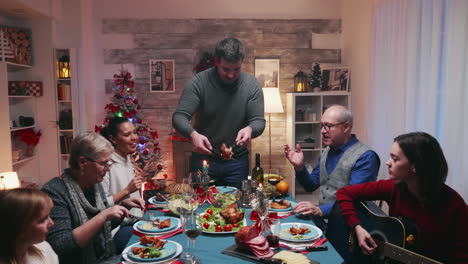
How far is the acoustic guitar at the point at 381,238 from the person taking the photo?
171 centimetres

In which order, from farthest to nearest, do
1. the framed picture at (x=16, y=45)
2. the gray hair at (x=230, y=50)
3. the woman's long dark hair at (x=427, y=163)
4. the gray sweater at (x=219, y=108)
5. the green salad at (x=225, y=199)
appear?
the framed picture at (x=16, y=45) < the gray sweater at (x=219, y=108) < the gray hair at (x=230, y=50) < the green salad at (x=225, y=199) < the woman's long dark hair at (x=427, y=163)

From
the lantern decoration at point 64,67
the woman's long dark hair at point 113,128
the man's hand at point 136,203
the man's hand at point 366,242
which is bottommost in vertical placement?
the man's hand at point 366,242

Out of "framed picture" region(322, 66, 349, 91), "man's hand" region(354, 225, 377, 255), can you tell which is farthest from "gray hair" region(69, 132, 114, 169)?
"framed picture" region(322, 66, 349, 91)

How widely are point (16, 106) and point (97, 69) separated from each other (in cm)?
120

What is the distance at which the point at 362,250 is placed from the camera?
189 cm

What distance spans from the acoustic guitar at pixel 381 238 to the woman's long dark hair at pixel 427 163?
0.17m

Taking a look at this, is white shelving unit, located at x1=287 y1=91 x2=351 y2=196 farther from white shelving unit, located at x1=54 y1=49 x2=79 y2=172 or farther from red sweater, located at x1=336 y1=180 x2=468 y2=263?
red sweater, located at x1=336 y1=180 x2=468 y2=263

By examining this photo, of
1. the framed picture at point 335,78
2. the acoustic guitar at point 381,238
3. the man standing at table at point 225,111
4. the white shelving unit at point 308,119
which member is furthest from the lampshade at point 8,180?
the framed picture at point 335,78

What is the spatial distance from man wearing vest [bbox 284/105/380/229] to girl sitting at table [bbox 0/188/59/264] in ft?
4.92

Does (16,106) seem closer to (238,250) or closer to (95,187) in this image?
(95,187)

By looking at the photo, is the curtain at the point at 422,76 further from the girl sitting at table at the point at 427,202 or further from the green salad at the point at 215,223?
the green salad at the point at 215,223

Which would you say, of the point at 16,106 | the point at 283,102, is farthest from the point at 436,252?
the point at 16,106

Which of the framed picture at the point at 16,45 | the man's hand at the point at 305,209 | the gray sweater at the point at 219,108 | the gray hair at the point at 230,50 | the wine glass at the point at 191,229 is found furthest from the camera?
the framed picture at the point at 16,45

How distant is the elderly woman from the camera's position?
1.71 metres
